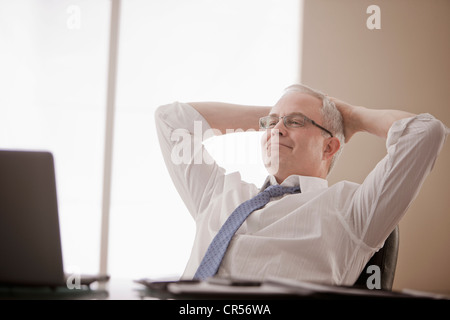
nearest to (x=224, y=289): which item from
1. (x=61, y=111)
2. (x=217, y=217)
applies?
(x=217, y=217)

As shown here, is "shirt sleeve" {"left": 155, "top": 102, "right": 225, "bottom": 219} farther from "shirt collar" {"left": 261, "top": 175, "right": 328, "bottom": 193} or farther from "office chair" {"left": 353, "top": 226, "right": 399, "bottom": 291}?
"office chair" {"left": 353, "top": 226, "right": 399, "bottom": 291}

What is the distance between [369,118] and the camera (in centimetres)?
168

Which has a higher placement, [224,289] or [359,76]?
[359,76]

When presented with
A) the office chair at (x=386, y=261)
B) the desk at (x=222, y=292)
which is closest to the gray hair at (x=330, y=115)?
the office chair at (x=386, y=261)

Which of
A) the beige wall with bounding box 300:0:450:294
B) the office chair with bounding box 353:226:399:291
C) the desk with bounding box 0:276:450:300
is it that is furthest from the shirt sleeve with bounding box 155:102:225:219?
the beige wall with bounding box 300:0:450:294

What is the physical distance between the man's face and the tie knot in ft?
0.37

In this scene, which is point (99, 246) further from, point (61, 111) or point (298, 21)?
point (298, 21)

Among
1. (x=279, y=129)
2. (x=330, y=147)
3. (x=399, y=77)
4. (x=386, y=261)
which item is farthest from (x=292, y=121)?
(x=399, y=77)

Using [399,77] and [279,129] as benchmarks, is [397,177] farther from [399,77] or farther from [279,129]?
[399,77]

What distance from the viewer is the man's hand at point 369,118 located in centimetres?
A: 160

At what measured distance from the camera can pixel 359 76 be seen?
10.4 ft

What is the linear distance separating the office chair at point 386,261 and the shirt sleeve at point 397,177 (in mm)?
40

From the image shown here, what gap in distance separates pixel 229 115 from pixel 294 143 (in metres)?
0.35

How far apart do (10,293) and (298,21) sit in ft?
9.28
